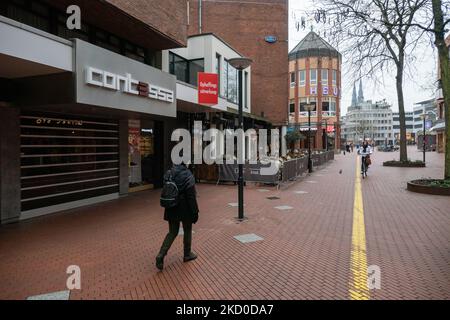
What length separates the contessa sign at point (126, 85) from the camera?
7.37 meters

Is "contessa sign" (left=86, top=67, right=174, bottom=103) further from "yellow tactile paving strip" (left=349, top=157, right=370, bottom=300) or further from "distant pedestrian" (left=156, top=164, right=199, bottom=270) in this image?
"yellow tactile paving strip" (left=349, top=157, right=370, bottom=300)

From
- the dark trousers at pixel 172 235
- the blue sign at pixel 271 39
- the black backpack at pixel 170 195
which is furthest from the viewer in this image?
the blue sign at pixel 271 39

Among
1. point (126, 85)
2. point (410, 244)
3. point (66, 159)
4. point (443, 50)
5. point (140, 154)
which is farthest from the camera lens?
point (140, 154)

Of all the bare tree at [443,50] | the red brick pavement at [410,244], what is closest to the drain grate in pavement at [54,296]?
the red brick pavement at [410,244]

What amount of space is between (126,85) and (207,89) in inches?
227

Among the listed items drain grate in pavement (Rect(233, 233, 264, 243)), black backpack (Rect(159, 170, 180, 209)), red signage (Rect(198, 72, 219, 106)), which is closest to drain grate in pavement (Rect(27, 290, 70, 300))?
black backpack (Rect(159, 170, 180, 209))

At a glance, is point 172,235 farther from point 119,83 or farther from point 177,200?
point 119,83

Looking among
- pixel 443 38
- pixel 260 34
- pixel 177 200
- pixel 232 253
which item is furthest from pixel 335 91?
pixel 177 200

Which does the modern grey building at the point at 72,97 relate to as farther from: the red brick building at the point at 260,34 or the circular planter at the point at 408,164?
the red brick building at the point at 260,34

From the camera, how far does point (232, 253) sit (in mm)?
5562

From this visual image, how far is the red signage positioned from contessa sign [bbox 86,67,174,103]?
2970mm

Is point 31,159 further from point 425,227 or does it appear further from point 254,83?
point 254,83

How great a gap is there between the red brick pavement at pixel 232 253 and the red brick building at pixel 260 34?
949 inches

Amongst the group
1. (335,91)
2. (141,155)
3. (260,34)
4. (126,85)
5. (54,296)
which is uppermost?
(260,34)
